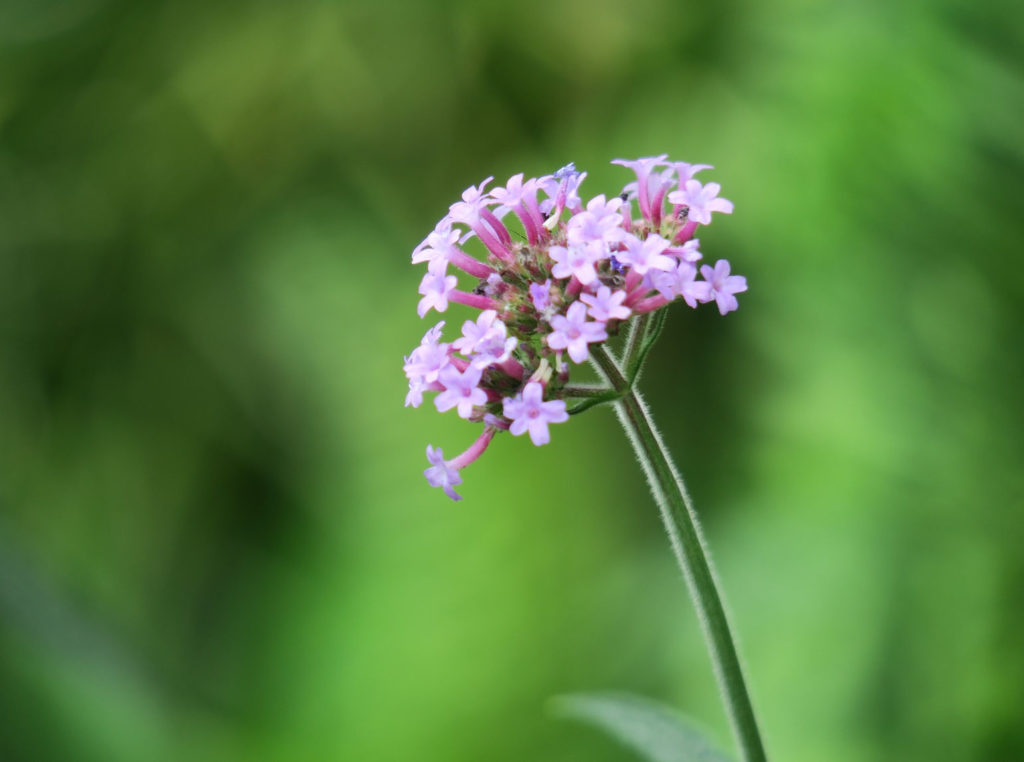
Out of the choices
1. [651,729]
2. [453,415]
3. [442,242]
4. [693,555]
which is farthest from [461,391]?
[453,415]

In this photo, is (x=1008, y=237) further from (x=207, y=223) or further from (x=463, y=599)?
(x=207, y=223)

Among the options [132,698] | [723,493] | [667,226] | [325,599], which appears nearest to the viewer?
[667,226]

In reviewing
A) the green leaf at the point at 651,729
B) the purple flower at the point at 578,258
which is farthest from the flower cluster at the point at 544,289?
the green leaf at the point at 651,729

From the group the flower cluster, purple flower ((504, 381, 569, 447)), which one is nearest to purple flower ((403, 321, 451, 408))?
the flower cluster

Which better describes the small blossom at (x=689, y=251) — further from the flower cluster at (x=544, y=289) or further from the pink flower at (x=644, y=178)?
the pink flower at (x=644, y=178)

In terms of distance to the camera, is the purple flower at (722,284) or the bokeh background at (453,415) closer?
the purple flower at (722,284)

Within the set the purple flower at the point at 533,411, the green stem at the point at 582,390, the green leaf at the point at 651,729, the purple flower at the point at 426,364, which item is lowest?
the green leaf at the point at 651,729

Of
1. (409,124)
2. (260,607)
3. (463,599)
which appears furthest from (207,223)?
(463,599)
